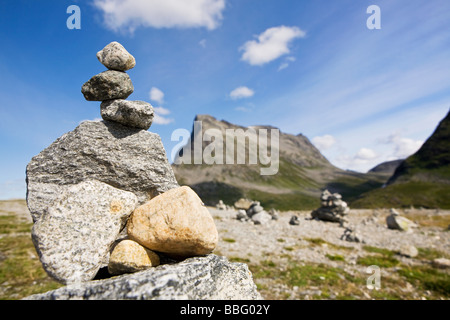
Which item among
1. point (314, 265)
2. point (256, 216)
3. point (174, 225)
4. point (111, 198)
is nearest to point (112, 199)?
point (111, 198)

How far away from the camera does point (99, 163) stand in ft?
20.7

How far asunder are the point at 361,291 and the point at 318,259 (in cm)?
563

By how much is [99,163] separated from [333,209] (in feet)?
141

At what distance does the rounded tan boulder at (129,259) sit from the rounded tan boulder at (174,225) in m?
0.21

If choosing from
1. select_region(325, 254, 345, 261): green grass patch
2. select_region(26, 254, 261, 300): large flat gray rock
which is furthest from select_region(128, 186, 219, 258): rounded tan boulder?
select_region(325, 254, 345, 261): green grass patch

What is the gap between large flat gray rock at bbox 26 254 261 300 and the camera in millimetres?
4047

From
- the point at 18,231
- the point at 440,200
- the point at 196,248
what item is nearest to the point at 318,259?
the point at 196,248

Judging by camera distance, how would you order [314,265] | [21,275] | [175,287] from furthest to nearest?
[314,265] < [21,275] < [175,287]

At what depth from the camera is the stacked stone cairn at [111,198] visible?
509 centimetres

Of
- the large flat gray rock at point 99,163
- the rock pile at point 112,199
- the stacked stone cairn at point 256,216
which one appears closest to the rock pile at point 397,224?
the stacked stone cairn at point 256,216

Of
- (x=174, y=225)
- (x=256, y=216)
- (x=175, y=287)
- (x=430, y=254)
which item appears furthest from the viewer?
(x=256, y=216)

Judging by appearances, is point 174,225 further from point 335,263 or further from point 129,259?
point 335,263

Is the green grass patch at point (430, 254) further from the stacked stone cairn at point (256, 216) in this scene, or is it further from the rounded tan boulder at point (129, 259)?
the rounded tan boulder at point (129, 259)
